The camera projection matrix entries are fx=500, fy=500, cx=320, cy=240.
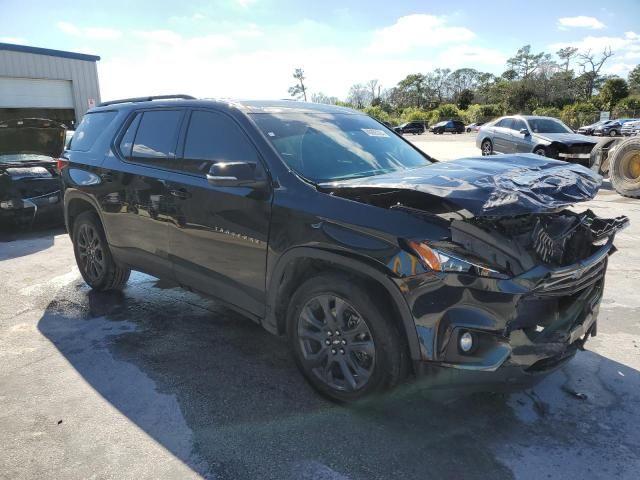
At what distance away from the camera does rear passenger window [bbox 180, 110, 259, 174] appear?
347 cm

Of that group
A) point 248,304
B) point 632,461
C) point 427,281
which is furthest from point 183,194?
point 632,461

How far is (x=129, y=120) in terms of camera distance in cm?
461

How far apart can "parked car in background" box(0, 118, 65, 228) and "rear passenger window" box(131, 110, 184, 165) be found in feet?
16.1

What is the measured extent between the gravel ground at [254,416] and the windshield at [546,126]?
1078 centimetres

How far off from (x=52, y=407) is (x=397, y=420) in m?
2.15

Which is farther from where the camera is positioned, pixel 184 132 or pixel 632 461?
pixel 184 132

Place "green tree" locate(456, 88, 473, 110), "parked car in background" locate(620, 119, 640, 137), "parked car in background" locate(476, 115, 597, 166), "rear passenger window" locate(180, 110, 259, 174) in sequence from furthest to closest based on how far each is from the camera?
1. "green tree" locate(456, 88, 473, 110)
2. "parked car in background" locate(620, 119, 640, 137)
3. "parked car in background" locate(476, 115, 597, 166)
4. "rear passenger window" locate(180, 110, 259, 174)

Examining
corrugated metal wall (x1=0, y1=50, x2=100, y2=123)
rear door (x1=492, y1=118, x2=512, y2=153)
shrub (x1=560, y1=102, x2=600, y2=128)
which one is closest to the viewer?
rear door (x1=492, y1=118, x2=512, y2=153)

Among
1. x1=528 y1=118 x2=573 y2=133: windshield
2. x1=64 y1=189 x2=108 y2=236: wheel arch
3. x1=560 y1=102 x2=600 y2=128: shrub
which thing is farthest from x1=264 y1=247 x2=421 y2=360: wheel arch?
x1=560 y1=102 x2=600 y2=128: shrub

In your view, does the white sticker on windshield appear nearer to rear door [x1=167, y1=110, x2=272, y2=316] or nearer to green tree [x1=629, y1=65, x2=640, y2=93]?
rear door [x1=167, y1=110, x2=272, y2=316]

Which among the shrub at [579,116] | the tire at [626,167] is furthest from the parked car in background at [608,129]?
the tire at [626,167]

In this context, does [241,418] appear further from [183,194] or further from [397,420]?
[183,194]

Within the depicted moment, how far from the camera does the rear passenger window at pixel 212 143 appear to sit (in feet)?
11.4

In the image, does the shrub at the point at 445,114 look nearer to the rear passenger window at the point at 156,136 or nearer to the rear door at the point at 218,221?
the rear passenger window at the point at 156,136
